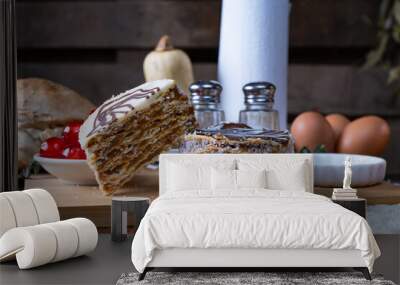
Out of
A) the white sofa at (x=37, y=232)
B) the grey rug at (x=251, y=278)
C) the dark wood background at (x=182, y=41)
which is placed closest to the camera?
the grey rug at (x=251, y=278)

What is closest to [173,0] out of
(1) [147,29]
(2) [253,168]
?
(1) [147,29]

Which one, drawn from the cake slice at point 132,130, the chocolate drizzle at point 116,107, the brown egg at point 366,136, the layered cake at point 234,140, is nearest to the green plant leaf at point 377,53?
the brown egg at point 366,136

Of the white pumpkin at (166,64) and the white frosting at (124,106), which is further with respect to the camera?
the white pumpkin at (166,64)

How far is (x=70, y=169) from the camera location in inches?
84.0

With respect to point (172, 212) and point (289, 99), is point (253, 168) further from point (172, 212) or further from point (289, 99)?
point (289, 99)

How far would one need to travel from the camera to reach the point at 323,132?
7.95ft

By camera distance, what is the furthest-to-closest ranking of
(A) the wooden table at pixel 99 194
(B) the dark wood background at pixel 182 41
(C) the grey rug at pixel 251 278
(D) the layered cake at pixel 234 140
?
1. (B) the dark wood background at pixel 182 41
2. (D) the layered cake at pixel 234 140
3. (A) the wooden table at pixel 99 194
4. (C) the grey rug at pixel 251 278

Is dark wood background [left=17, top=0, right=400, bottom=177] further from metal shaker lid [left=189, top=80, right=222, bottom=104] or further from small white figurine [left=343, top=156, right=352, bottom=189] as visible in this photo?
small white figurine [left=343, top=156, right=352, bottom=189]

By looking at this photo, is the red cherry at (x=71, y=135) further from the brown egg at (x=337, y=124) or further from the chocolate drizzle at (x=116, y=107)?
the brown egg at (x=337, y=124)

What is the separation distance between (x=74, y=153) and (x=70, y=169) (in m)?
0.05

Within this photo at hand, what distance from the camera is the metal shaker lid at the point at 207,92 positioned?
2.21 metres

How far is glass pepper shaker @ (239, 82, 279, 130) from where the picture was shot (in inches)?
84.2

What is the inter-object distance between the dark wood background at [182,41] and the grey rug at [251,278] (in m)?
1.45

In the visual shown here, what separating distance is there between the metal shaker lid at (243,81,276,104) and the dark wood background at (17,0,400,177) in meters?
0.87
